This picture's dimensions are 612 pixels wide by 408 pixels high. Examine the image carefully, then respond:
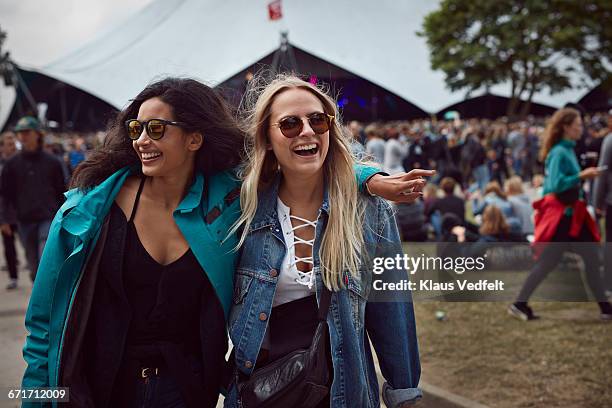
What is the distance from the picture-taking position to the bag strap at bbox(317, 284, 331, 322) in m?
1.96

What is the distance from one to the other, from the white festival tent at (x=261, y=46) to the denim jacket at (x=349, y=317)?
3396cm

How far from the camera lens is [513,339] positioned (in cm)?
471

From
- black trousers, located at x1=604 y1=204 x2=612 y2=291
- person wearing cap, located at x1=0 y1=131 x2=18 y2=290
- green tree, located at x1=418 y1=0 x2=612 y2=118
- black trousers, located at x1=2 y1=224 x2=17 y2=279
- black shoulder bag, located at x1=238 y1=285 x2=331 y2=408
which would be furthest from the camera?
green tree, located at x1=418 y1=0 x2=612 y2=118

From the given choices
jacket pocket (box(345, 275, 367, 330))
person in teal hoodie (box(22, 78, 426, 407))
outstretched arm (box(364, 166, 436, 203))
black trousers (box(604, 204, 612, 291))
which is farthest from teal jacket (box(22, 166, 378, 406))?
black trousers (box(604, 204, 612, 291))

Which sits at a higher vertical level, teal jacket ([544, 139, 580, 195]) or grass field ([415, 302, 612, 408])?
teal jacket ([544, 139, 580, 195])

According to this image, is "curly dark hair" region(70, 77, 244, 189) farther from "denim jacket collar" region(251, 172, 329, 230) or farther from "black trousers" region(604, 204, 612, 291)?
"black trousers" region(604, 204, 612, 291)

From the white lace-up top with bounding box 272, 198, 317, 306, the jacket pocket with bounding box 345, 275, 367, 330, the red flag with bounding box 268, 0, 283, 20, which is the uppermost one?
the red flag with bounding box 268, 0, 283, 20

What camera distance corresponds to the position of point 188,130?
2.13m

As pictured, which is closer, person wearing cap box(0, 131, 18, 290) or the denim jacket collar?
the denim jacket collar

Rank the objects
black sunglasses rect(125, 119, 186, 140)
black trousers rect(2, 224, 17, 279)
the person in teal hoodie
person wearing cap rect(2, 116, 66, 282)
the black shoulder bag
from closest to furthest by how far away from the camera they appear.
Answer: the black shoulder bag → the person in teal hoodie → black sunglasses rect(125, 119, 186, 140) → person wearing cap rect(2, 116, 66, 282) → black trousers rect(2, 224, 17, 279)

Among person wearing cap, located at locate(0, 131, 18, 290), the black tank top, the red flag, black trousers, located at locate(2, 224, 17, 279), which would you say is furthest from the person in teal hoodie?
the red flag

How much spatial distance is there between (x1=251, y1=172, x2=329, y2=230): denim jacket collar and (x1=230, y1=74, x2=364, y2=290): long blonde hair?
→ 18 millimetres

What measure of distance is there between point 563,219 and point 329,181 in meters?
3.64

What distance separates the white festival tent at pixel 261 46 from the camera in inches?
1449
